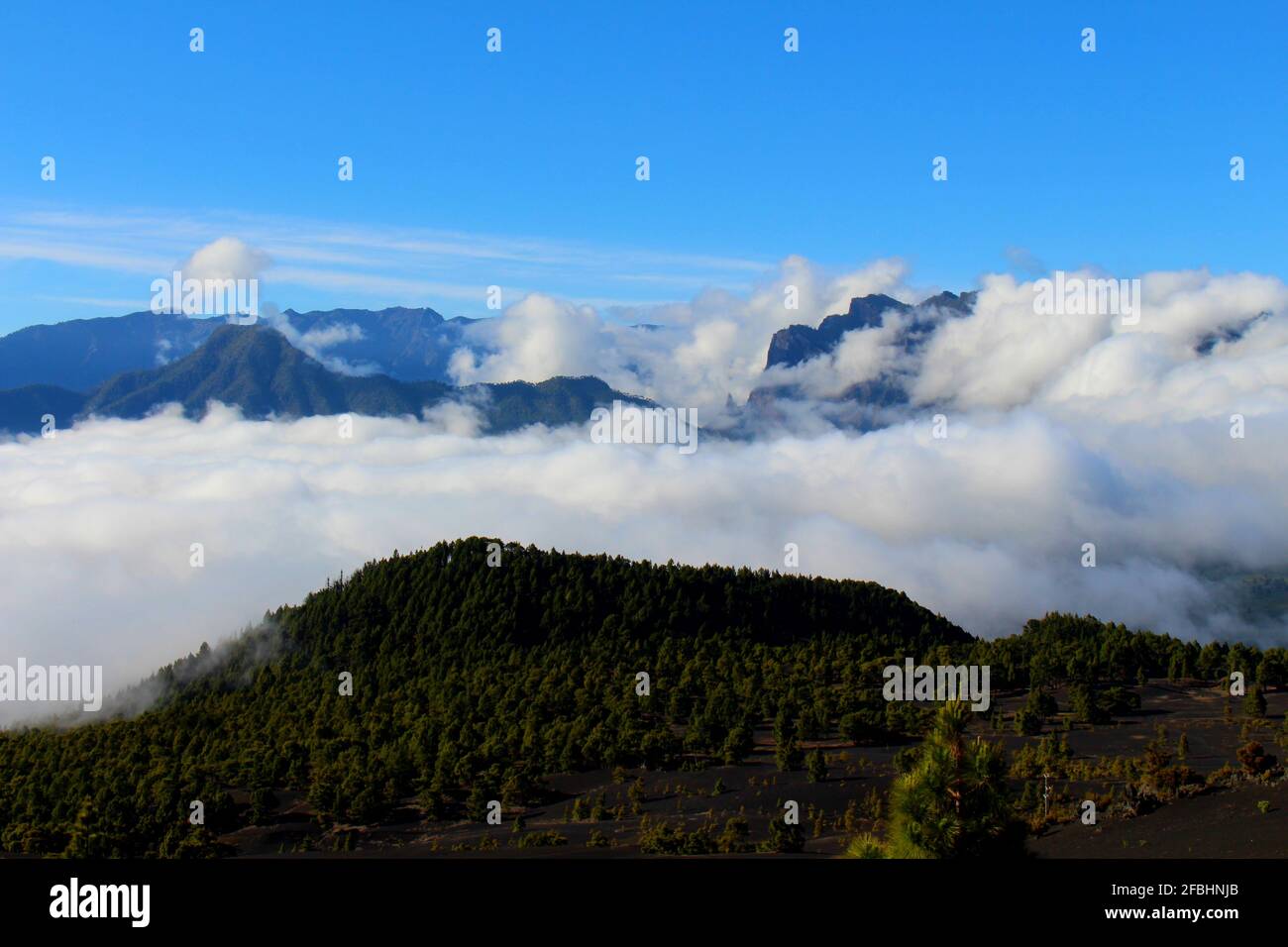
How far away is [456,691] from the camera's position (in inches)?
4525

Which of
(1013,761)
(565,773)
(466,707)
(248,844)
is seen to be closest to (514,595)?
(466,707)

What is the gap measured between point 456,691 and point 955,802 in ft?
337

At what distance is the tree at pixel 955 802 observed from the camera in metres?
17.5

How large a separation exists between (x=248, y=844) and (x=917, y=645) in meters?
86.8

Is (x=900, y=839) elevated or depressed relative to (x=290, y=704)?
elevated

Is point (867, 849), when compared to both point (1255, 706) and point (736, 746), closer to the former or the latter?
point (736, 746)

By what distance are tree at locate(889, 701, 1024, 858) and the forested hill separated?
62.9 m

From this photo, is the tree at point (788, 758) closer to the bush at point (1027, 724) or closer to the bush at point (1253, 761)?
the bush at point (1027, 724)

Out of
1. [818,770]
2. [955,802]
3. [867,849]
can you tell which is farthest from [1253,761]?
[867,849]

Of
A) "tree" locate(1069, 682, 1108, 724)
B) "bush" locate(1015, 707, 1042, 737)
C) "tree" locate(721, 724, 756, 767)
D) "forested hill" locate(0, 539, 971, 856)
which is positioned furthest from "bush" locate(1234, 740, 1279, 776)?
"forested hill" locate(0, 539, 971, 856)

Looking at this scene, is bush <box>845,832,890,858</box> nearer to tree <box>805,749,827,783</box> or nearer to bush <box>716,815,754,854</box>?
bush <box>716,815,754,854</box>

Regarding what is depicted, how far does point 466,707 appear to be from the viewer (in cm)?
10731
